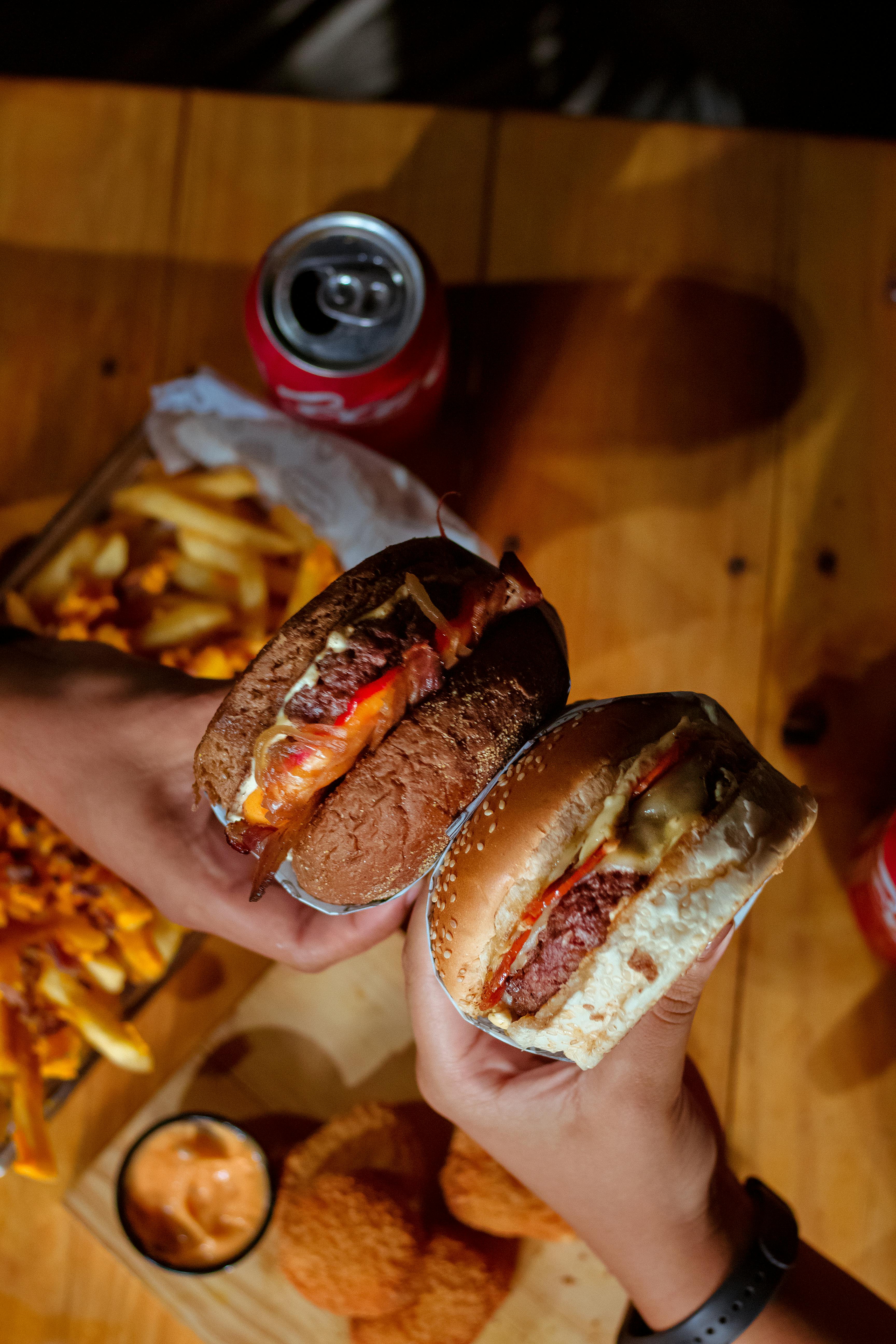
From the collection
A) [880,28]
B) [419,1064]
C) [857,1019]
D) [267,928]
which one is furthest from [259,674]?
[880,28]

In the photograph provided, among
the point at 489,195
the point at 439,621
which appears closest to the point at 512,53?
the point at 489,195

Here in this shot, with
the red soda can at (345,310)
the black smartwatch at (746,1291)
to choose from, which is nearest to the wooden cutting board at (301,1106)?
the black smartwatch at (746,1291)

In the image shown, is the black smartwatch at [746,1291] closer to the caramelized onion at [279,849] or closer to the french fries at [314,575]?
the caramelized onion at [279,849]

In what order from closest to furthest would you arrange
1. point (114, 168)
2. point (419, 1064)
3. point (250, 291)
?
point (419, 1064), point (250, 291), point (114, 168)

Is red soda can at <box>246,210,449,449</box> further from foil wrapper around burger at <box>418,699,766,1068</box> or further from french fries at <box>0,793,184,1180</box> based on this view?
french fries at <box>0,793,184,1180</box>

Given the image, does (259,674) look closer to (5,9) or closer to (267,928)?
(267,928)

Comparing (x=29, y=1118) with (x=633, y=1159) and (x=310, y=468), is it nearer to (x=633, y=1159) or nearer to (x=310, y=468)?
(x=633, y=1159)
